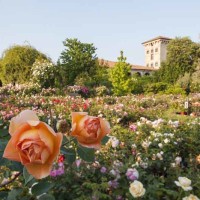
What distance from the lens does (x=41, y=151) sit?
2.42 feet

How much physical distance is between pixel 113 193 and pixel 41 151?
1446mm

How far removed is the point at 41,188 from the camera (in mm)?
1038

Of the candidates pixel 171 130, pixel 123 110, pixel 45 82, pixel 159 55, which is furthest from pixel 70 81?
pixel 159 55

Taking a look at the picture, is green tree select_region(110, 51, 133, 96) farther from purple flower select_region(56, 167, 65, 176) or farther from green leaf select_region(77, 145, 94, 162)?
green leaf select_region(77, 145, 94, 162)

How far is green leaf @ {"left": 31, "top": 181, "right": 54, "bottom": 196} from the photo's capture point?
3.36 feet

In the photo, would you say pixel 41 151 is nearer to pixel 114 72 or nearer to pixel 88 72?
pixel 114 72

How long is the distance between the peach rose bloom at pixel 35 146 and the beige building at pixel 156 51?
65.0 metres

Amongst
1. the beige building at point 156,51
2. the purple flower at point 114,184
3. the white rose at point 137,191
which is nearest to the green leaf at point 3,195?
the white rose at point 137,191

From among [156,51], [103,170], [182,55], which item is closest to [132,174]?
[103,170]

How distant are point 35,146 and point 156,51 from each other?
221 ft

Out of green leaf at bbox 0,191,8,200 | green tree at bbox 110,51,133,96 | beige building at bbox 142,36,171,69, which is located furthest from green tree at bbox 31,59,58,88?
beige building at bbox 142,36,171,69

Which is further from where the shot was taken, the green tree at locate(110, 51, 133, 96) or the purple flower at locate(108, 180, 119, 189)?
the green tree at locate(110, 51, 133, 96)

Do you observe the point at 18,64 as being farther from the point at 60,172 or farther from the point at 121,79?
the point at 60,172

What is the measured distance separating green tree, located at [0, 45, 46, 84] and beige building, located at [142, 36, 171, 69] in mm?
43784
